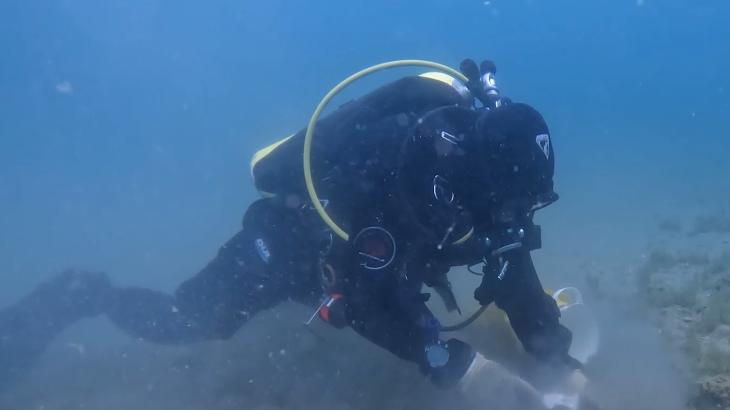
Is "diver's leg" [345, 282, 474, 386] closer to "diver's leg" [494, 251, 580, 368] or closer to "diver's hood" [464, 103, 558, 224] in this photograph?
"diver's leg" [494, 251, 580, 368]

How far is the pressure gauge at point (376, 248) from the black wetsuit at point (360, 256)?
0.05 m

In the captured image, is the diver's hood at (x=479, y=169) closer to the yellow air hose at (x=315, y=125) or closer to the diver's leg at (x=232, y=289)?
the yellow air hose at (x=315, y=125)

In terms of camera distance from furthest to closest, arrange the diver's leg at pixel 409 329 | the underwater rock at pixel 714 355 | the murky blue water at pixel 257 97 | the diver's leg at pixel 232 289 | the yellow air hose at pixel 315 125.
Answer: the murky blue water at pixel 257 97 → the diver's leg at pixel 232 289 → the underwater rock at pixel 714 355 → the yellow air hose at pixel 315 125 → the diver's leg at pixel 409 329

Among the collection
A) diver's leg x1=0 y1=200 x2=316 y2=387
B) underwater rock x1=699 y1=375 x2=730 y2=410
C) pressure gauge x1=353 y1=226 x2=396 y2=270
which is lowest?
underwater rock x1=699 y1=375 x2=730 y2=410

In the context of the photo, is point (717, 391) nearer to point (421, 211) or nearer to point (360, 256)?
point (421, 211)

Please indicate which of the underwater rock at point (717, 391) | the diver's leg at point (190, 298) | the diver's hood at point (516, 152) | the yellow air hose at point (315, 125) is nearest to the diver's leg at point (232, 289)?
the diver's leg at point (190, 298)

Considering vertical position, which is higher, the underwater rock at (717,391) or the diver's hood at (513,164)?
the diver's hood at (513,164)

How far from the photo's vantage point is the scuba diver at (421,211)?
3117 mm

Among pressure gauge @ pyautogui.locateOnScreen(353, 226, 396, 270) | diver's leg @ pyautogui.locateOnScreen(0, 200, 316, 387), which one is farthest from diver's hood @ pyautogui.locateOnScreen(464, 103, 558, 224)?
diver's leg @ pyautogui.locateOnScreen(0, 200, 316, 387)

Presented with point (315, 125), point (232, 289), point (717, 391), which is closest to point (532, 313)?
point (717, 391)

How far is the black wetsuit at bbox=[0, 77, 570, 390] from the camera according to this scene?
3328 mm

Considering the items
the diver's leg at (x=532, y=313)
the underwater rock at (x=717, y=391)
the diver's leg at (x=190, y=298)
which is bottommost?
the underwater rock at (x=717, y=391)

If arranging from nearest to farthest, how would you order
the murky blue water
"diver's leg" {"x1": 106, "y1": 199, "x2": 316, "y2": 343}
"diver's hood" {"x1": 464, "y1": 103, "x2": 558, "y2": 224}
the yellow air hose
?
"diver's hood" {"x1": 464, "y1": 103, "x2": 558, "y2": 224} < the yellow air hose < "diver's leg" {"x1": 106, "y1": 199, "x2": 316, "y2": 343} < the murky blue water

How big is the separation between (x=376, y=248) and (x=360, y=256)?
0.11 m
